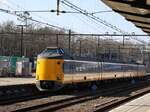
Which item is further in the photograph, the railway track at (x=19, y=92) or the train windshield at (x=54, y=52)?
the train windshield at (x=54, y=52)

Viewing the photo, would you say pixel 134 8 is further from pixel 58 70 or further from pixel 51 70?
pixel 51 70

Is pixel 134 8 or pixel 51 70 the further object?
pixel 51 70

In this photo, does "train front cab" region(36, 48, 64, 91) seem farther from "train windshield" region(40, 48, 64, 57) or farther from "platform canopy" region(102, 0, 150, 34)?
"platform canopy" region(102, 0, 150, 34)

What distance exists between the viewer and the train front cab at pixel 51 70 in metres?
29.4

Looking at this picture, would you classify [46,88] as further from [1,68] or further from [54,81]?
[1,68]

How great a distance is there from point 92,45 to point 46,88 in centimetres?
9606

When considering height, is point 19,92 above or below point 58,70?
below

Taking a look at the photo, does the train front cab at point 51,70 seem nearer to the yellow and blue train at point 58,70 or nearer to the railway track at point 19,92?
the yellow and blue train at point 58,70

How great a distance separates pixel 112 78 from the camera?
4775 cm

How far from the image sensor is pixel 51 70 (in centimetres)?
2959

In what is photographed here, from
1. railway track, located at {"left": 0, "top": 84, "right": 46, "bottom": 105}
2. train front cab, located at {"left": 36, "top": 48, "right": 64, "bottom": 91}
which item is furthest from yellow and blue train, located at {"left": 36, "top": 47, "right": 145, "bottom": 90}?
railway track, located at {"left": 0, "top": 84, "right": 46, "bottom": 105}

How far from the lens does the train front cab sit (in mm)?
29438

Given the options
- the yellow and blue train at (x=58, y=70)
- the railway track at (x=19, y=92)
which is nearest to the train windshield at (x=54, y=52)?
the yellow and blue train at (x=58, y=70)

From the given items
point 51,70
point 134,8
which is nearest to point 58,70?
point 51,70
